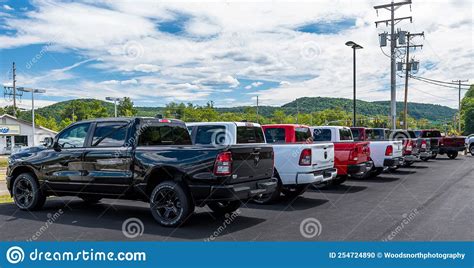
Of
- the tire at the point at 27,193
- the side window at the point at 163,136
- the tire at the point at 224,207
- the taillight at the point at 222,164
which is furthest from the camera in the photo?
the tire at the point at 27,193

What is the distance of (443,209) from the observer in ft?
29.1

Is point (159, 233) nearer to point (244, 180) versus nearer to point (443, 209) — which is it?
point (244, 180)

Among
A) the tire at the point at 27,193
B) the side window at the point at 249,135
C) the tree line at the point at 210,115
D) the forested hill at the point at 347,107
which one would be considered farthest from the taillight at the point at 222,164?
the forested hill at the point at 347,107

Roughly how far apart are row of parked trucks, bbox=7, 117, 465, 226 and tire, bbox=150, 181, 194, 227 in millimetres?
16

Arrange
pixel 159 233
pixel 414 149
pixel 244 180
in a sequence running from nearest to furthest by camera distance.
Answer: pixel 159 233 < pixel 244 180 < pixel 414 149

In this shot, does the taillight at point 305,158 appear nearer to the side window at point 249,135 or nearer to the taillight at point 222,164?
the side window at point 249,135

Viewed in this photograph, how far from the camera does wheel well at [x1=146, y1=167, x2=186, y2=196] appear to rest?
283 inches

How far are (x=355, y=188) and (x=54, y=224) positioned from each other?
848cm

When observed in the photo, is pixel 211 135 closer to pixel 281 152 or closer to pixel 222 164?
pixel 281 152

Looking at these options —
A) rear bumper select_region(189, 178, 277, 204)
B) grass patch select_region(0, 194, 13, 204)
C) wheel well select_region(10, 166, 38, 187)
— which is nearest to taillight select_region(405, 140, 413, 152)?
rear bumper select_region(189, 178, 277, 204)

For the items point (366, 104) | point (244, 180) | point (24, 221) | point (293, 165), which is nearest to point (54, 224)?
point (24, 221)

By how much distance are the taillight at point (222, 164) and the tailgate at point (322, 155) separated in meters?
3.34

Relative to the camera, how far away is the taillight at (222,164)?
6805mm

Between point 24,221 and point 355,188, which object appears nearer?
point 24,221
